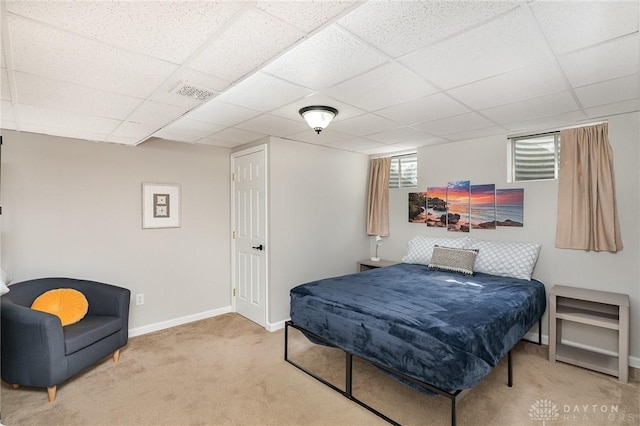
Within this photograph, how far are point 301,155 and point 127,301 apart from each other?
254 centimetres

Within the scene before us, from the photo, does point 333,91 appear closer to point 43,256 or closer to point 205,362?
point 205,362

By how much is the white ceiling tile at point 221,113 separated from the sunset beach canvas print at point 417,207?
2.65 meters

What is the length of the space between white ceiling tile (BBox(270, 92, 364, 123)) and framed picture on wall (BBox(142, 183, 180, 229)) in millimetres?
1955

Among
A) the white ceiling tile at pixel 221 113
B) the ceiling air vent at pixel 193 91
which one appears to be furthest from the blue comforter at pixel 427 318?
the ceiling air vent at pixel 193 91

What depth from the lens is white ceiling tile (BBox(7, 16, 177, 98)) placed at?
141 cm

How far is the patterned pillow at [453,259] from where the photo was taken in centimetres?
359

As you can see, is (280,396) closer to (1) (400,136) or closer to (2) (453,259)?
(2) (453,259)

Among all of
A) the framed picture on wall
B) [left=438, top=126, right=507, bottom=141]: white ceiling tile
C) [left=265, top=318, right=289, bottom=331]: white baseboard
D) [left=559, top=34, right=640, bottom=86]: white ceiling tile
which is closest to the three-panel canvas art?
[left=438, top=126, right=507, bottom=141]: white ceiling tile

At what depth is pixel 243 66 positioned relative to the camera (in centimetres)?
174

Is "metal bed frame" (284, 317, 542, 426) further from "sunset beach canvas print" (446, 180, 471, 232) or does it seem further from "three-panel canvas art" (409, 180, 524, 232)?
"sunset beach canvas print" (446, 180, 471, 232)

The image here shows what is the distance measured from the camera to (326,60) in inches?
73.0

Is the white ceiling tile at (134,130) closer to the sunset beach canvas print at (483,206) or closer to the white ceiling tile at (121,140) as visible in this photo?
the white ceiling tile at (121,140)

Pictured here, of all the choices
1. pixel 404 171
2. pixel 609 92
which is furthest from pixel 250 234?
pixel 609 92

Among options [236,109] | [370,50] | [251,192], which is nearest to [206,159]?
[251,192]
